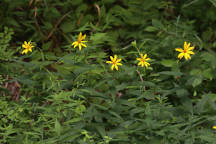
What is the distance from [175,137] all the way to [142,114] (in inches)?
10.9

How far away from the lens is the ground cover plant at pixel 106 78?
73.5 inches

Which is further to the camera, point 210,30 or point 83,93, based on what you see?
point 210,30

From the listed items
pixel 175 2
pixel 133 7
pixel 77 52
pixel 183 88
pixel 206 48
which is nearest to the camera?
pixel 77 52

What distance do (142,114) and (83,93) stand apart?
1.39 ft

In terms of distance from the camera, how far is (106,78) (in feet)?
6.54

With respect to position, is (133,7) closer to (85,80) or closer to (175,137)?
(85,80)

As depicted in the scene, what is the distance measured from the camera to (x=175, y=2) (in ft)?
11.1

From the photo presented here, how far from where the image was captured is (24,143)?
175 centimetres

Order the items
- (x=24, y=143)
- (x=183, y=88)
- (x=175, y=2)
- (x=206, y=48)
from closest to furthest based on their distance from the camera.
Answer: (x=24, y=143)
(x=183, y=88)
(x=206, y=48)
(x=175, y=2)

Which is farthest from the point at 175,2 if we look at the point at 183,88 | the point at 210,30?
the point at 183,88

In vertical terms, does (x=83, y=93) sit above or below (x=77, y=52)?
below

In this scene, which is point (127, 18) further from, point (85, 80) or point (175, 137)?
point (175, 137)

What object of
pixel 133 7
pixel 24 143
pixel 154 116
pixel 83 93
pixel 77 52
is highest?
pixel 133 7

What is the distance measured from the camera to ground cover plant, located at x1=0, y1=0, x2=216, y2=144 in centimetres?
187
